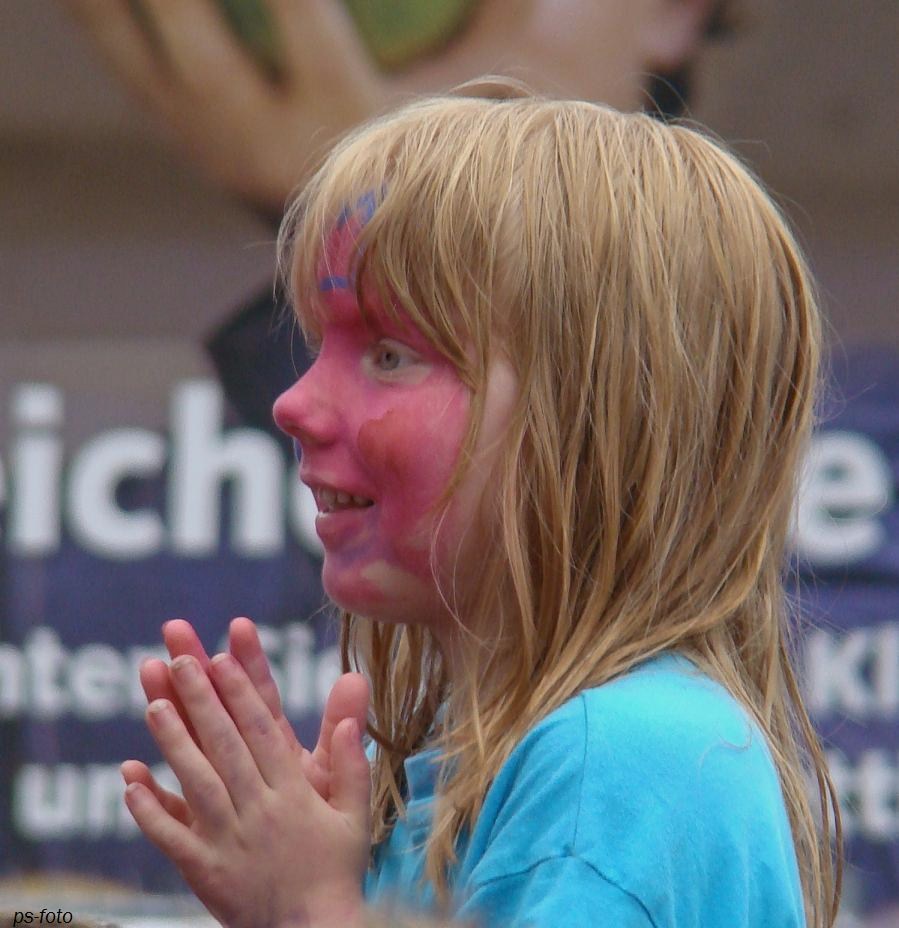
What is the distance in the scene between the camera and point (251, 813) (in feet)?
3.35

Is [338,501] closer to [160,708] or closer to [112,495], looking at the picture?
[160,708]

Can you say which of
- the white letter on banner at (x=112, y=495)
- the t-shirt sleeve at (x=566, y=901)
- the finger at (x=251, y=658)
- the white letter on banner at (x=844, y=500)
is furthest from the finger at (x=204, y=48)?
the t-shirt sleeve at (x=566, y=901)

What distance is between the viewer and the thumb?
106 centimetres

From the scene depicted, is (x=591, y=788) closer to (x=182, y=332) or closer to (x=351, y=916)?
(x=351, y=916)

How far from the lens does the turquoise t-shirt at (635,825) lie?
934 mm

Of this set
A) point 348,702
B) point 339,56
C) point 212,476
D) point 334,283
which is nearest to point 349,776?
point 348,702

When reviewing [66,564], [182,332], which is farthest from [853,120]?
[66,564]

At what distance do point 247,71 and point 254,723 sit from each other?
2415 millimetres

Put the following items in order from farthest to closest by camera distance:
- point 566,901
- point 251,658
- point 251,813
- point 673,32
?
point 673,32
point 251,658
point 251,813
point 566,901

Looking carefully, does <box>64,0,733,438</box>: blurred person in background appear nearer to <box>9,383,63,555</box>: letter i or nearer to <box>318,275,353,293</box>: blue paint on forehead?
<box>9,383,63,555</box>: letter i

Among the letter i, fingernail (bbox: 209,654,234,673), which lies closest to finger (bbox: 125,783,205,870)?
fingernail (bbox: 209,654,234,673)

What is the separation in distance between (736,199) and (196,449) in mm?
2235

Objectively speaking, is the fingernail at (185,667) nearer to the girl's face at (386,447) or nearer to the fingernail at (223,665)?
the fingernail at (223,665)

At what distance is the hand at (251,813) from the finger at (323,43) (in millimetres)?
2351
